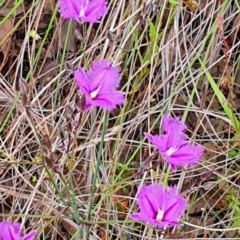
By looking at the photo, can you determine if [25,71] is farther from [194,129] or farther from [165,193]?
[165,193]

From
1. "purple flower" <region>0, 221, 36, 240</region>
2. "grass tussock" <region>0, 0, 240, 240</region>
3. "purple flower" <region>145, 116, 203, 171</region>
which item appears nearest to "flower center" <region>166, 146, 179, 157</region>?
"purple flower" <region>145, 116, 203, 171</region>

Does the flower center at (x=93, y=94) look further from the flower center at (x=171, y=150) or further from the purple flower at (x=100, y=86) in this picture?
the flower center at (x=171, y=150)

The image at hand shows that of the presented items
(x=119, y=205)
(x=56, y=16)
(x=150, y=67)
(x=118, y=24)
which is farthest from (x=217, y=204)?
(x=56, y=16)

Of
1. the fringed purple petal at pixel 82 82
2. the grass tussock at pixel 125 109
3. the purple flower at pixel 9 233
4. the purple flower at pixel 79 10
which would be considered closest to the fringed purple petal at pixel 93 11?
the purple flower at pixel 79 10

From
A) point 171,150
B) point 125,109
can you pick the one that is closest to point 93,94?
point 171,150

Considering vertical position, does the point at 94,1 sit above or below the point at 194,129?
above

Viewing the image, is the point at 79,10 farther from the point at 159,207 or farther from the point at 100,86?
the point at 159,207

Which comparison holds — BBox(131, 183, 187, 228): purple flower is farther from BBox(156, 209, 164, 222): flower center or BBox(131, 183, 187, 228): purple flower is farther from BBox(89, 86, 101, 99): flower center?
BBox(89, 86, 101, 99): flower center
